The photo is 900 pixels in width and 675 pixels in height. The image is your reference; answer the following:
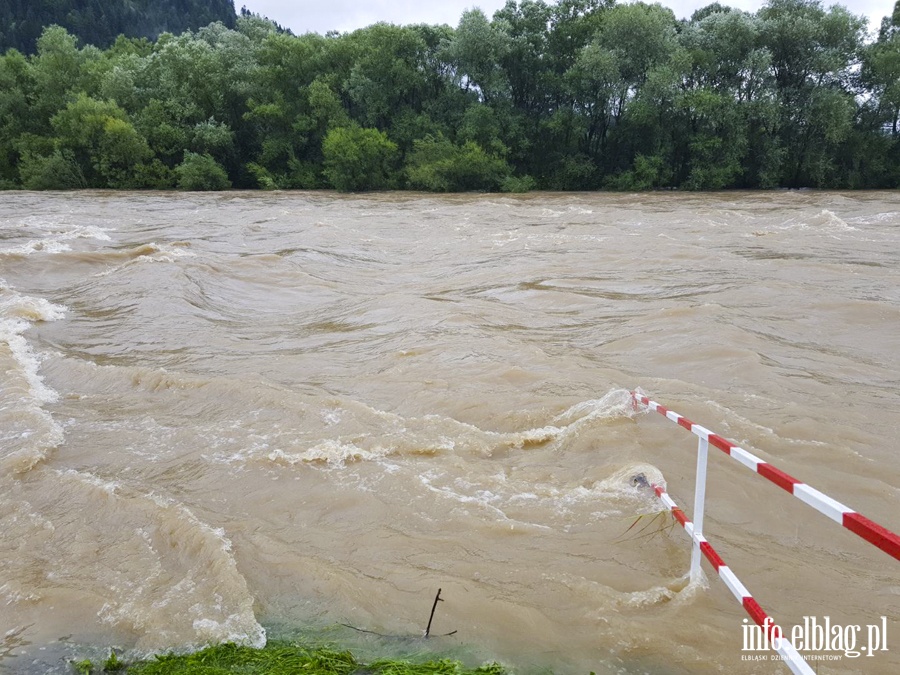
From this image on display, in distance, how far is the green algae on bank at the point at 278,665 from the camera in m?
2.85

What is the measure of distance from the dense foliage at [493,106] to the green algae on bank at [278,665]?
31.7m

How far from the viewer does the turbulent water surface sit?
11.2 feet

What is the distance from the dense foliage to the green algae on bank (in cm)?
3165

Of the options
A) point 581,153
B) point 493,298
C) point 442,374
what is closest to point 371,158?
point 581,153

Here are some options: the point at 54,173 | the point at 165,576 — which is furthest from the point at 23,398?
the point at 54,173

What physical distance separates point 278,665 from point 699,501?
7.45 feet

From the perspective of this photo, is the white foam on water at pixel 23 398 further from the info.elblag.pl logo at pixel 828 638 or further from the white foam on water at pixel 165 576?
the info.elblag.pl logo at pixel 828 638

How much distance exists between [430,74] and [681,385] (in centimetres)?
3551

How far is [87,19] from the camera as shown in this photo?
103 metres

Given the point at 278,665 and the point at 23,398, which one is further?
the point at 23,398

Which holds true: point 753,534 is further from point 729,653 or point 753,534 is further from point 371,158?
point 371,158

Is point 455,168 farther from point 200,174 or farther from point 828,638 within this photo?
point 828,638

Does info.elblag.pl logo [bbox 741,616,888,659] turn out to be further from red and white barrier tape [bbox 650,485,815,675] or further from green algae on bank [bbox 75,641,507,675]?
green algae on bank [bbox 75,641,507,675]

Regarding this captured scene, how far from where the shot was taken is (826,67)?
30.2 m
